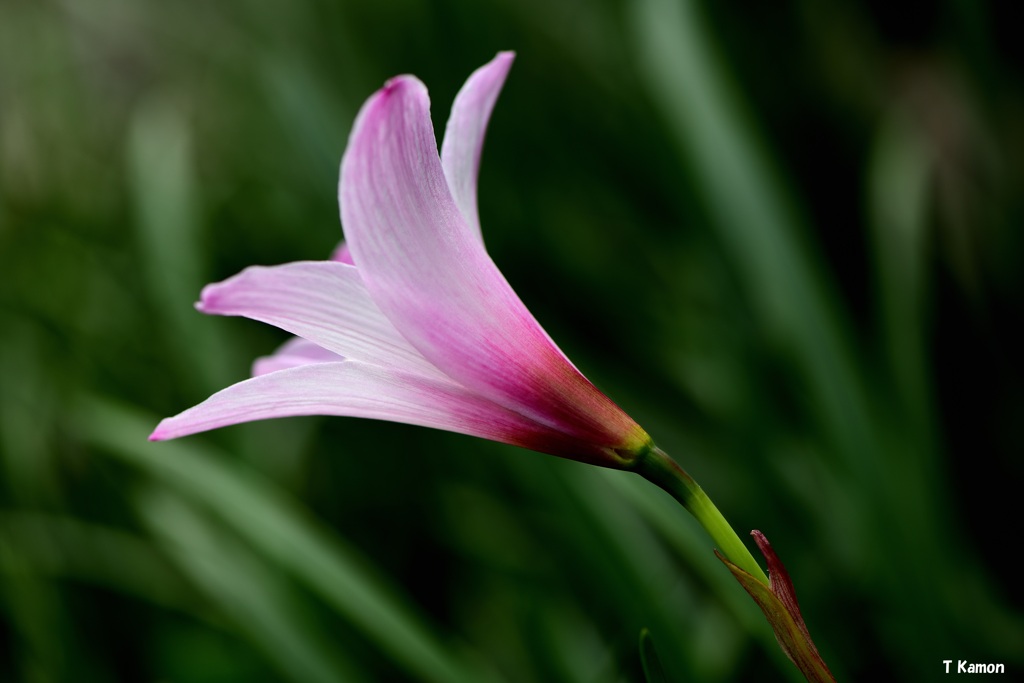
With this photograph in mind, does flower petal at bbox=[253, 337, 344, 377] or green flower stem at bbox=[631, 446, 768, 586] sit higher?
flower petal at bbox=[253, 337, 344, 377]

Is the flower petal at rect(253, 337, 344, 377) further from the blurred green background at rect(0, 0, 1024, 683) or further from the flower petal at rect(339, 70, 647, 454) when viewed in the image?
the blurred green background at rect(0, 0, 1024, 683)

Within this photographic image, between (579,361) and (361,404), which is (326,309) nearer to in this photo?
(361,404)

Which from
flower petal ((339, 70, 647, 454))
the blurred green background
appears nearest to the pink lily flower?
flower petal ((339, 70, 647, 454))

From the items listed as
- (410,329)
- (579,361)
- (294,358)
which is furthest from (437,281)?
(579,361)

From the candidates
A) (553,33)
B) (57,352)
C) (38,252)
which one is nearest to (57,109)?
(38,252)

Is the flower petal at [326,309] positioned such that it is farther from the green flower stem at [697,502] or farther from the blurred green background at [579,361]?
the blurred green background at [579,361]

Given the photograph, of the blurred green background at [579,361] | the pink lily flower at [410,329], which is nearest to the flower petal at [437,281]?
the pink lily flower at [410,329]

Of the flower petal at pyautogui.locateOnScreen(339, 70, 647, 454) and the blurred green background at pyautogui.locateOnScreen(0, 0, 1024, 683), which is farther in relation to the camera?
the blurred green background at pyautogui.locateOnScreen(0, 0, 1024, 683)

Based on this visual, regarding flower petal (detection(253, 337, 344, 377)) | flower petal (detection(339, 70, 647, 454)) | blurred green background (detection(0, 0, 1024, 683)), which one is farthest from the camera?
blurred green background (detection(0, 0, 1024, 683))
